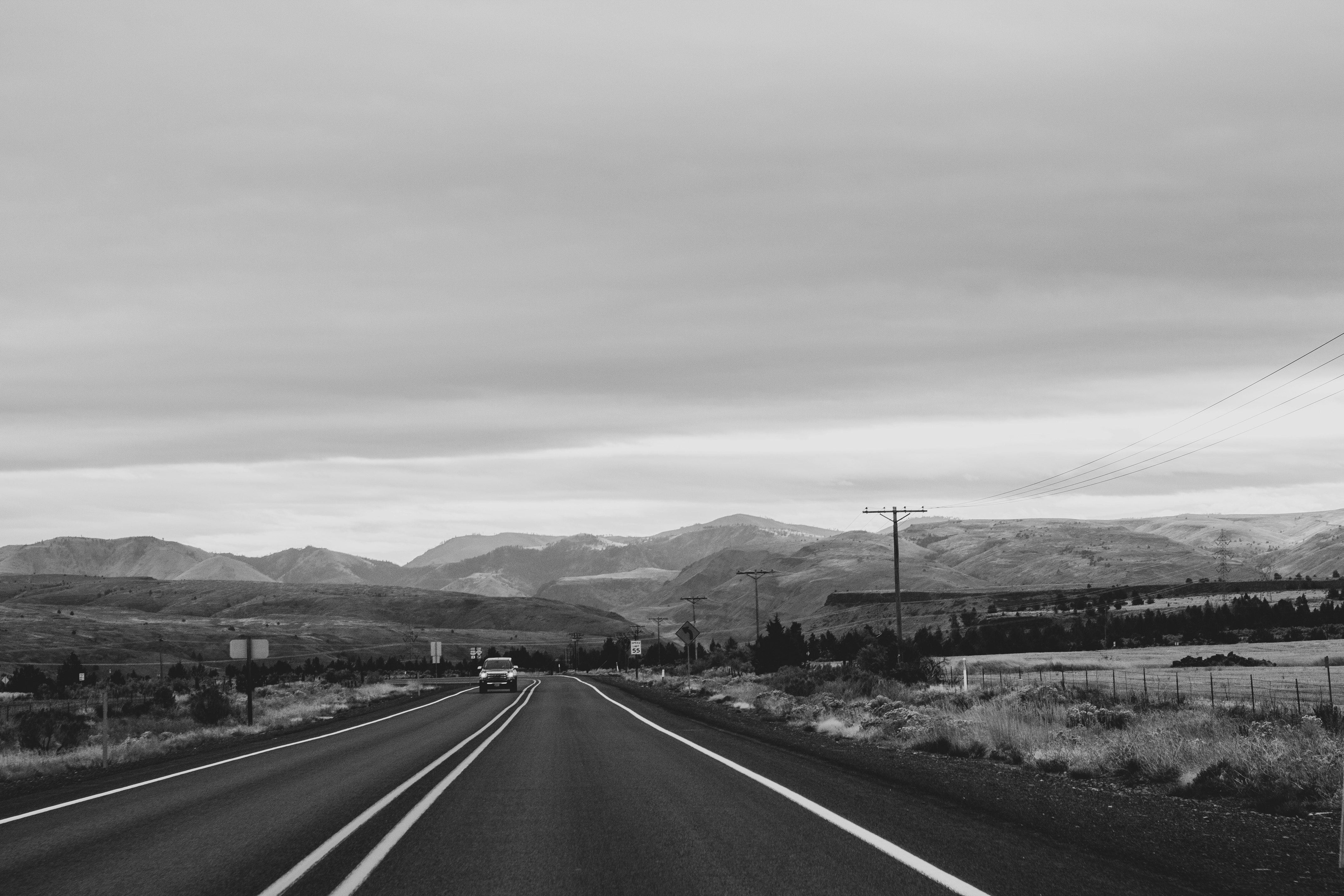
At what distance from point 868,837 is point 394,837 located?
4.47m

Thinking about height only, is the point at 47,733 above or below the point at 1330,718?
below

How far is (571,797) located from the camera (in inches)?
522

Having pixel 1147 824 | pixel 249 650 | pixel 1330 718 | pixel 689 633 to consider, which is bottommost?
pixel 689 633

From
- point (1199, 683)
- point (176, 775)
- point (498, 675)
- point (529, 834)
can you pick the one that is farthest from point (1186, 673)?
point (529, 834)

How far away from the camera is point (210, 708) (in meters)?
35.8

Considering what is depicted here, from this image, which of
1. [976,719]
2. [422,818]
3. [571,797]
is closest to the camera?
[422,818]

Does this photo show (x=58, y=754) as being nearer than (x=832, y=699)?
Yes

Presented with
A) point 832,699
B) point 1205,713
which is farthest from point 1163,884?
point 832,699

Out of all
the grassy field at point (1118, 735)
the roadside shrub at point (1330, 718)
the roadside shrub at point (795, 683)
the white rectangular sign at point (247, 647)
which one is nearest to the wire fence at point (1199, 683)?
the grassy field at point (1118, 735)

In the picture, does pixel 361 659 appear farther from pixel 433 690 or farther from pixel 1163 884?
pixel 1163 884

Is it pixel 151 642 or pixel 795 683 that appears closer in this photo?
pixel 795 683

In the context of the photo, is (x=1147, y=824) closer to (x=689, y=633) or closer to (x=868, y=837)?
(x=868, y=837)

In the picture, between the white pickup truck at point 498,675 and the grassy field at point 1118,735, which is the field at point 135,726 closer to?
the white pickup truck at point 498,675

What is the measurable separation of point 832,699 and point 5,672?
105 m
